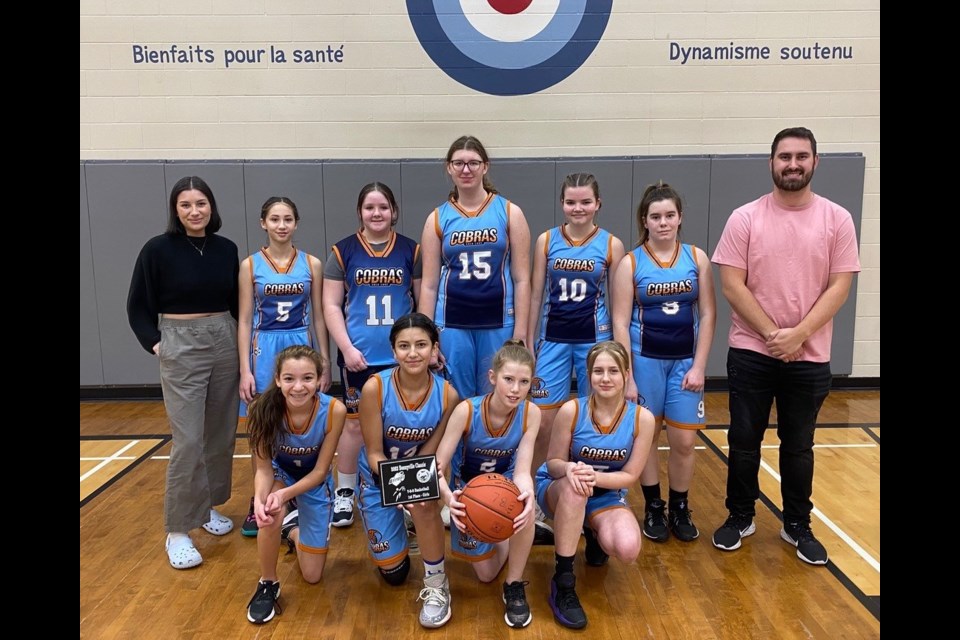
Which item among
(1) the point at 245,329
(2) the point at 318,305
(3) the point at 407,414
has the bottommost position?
(3) the point at 407,414

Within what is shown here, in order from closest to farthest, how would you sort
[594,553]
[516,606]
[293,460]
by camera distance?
Result: [516,606] → [293,460] → [594,553]

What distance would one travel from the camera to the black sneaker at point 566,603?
8.55 feet

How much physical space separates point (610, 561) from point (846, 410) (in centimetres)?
334

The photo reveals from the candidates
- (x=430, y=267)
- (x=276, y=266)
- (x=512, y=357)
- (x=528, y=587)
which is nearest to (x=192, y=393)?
(x=276, y=266)

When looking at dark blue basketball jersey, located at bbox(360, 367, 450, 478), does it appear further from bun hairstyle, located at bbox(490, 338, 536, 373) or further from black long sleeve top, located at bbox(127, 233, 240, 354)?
black long sleeve top, located at bbox(127, 233, 240, 354)

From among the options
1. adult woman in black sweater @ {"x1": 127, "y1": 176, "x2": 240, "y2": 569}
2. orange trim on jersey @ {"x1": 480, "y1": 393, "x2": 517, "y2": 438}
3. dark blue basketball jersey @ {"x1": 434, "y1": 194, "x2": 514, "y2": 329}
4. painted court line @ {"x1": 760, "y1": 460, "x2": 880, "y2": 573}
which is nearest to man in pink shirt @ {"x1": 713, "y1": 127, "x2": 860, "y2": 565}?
painted court line @ {"x1": 760, "y1": 460, "x2": 880, "y2": 573}

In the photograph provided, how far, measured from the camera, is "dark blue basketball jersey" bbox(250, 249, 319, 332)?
338 cm

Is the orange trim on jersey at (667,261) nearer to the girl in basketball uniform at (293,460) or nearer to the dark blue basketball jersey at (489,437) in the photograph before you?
the dark blue basketball jersey at (489,437)

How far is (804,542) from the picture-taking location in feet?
10.2

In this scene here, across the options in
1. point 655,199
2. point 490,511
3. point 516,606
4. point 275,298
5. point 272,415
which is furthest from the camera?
point 275,298

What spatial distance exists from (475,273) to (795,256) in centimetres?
149

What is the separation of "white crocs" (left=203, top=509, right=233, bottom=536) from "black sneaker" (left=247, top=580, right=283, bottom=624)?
77 cm

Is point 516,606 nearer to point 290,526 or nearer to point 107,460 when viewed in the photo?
point 290,526

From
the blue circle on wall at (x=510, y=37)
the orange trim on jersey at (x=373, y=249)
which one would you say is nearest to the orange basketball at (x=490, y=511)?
the orange trim on jersey at (x=373, y=249)
